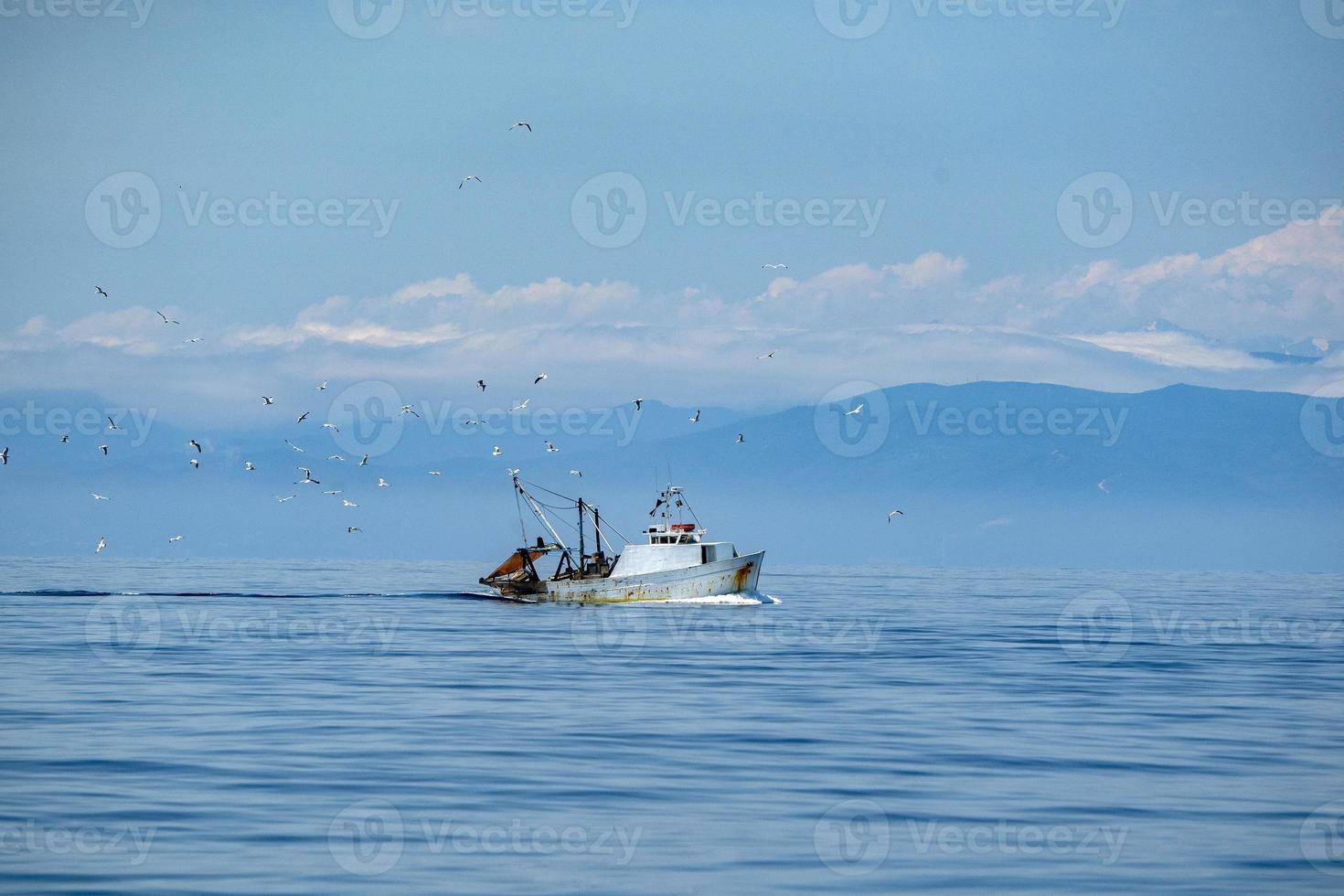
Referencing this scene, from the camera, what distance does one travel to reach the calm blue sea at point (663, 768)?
28203mm

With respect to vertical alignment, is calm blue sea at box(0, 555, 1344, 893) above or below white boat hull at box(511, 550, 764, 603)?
below

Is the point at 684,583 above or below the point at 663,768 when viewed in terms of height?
above

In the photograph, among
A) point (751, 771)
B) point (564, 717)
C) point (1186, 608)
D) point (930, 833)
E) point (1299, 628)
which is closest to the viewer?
point (930, 833)

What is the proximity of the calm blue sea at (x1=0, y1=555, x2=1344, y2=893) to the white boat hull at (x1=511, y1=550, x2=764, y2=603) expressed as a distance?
3603 cm

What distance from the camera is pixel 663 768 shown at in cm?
3841

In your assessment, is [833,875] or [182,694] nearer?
[833,875]

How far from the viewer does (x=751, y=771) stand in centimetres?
3809

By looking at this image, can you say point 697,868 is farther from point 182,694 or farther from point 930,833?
point 182,694

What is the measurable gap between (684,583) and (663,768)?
266ft

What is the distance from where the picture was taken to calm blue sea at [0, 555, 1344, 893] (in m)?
28.2

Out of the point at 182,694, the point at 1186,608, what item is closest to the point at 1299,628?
the point at 1186,608

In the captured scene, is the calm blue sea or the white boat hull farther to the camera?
the white boat hull

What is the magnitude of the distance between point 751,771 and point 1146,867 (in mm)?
11591

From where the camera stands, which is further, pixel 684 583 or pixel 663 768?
pixel 684 583
